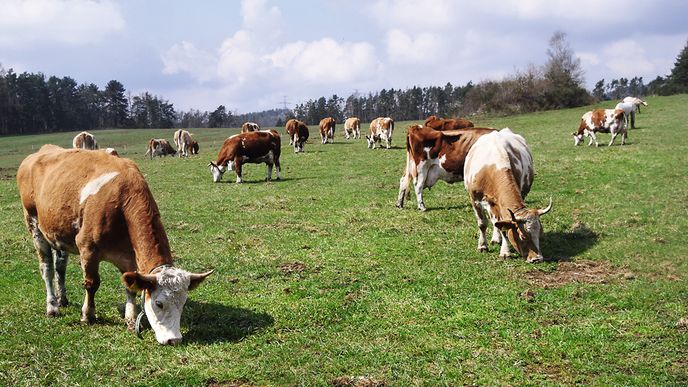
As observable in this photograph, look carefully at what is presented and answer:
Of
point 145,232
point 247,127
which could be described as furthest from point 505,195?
point 247,127

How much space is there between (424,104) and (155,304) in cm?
14406

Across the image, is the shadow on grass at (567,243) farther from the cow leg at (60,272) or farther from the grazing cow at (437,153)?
the cow leg at (60,272)

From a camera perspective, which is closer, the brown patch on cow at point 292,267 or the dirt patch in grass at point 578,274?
the dirt patch in grass at point 578,274

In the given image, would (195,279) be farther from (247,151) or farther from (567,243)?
(247,151)

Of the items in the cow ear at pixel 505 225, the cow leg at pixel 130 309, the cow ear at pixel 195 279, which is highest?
the cow ear at pixel 195 279

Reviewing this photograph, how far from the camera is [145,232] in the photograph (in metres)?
7.09

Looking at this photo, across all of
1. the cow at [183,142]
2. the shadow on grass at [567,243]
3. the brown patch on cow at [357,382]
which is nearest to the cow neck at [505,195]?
the shadow on grass at [567,243]

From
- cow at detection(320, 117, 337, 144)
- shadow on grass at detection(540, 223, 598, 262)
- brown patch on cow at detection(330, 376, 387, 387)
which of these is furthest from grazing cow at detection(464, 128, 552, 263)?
cow at detection(320, 117, 337, 144)

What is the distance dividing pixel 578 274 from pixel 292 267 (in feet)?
17.3

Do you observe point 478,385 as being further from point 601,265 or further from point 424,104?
point 424,104

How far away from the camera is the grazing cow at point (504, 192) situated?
10156 millimetres

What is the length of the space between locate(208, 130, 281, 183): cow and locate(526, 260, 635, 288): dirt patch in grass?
648 inches

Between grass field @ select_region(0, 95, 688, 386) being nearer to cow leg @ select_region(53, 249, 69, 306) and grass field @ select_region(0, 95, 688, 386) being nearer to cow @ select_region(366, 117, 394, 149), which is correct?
cow leg @ select_region(53, 249, 69, 306)

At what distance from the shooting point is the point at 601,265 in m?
9.98
